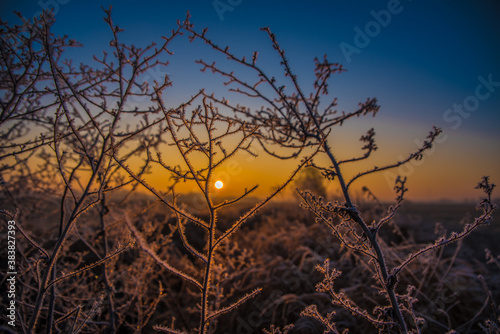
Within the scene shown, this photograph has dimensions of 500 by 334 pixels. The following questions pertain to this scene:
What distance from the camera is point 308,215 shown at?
10062 mm

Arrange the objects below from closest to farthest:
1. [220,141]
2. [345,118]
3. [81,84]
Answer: [220,141] < [345,118] < [81,84]

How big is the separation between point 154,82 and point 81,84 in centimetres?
111

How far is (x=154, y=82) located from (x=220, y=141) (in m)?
0.38

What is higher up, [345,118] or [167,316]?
[345,118]

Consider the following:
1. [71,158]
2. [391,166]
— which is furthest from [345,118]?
[71,158]

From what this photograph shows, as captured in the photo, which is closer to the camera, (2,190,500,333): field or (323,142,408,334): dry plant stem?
(323,142,408,334): dry plant stem

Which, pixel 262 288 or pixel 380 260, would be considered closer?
pixel 380 260

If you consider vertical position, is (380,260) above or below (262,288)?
above

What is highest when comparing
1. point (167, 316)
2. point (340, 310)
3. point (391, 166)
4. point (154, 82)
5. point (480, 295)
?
point (154, 82)

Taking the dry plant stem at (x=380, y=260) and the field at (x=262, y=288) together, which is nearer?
the dry plant stem at (x=380, y=260)

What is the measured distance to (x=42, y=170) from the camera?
355cm

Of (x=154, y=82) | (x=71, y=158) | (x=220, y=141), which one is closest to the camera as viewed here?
(x=154, y=82)

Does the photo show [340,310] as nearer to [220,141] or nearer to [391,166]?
[391,166]

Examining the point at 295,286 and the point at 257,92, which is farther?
→ the point at 295,286
